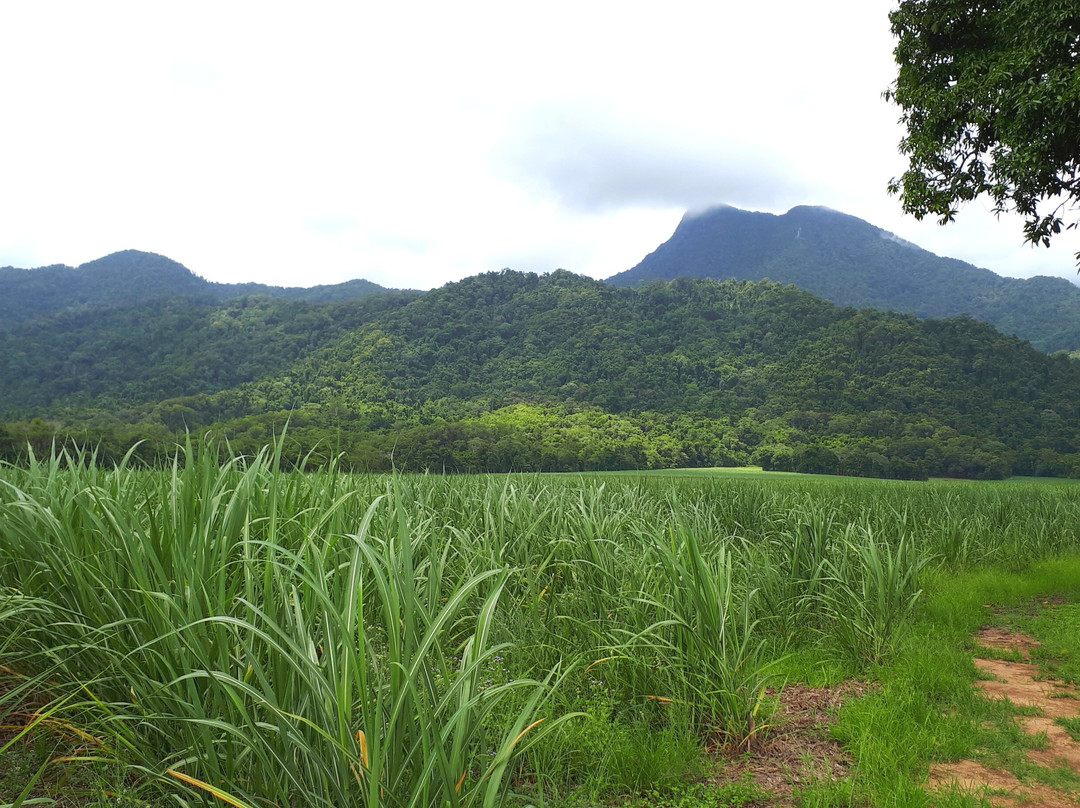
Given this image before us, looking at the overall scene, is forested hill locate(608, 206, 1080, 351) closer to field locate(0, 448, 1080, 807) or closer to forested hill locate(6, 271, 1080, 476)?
forested hill locate(6, 271, 1080, 476)

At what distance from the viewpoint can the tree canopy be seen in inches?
263

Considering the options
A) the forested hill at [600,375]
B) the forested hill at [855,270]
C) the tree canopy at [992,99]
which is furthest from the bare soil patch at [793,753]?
the forested hill at [855,270]

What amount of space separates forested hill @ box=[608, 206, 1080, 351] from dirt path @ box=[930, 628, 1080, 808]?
245ft

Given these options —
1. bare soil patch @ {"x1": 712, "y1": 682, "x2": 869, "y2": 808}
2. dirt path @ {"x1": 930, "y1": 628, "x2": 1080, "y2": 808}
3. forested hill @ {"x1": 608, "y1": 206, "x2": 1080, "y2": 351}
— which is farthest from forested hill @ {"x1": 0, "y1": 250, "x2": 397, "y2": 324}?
dirt path @ {"x1": 930, "y1": 628, "x2": 1080, "y2": 808}

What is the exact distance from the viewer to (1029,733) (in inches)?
106

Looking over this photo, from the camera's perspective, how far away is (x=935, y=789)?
2.05 meters

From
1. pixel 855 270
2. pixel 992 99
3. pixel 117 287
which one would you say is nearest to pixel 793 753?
pixel 992 99

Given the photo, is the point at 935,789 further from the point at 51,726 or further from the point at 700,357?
the point at 700,357

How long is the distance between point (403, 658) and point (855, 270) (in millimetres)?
116651

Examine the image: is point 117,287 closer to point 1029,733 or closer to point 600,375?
point 600,375

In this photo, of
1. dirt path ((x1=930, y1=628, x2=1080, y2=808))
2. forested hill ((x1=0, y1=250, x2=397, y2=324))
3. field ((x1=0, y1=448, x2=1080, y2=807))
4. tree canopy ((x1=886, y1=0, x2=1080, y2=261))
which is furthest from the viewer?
forested hill ((x1=0, y1=250, x2=397, y2=324))

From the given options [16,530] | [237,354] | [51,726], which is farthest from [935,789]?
[237,354]

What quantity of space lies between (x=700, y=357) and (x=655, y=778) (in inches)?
2512

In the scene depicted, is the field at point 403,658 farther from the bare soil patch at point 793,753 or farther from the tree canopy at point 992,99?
the tree canopy at point 992,99
